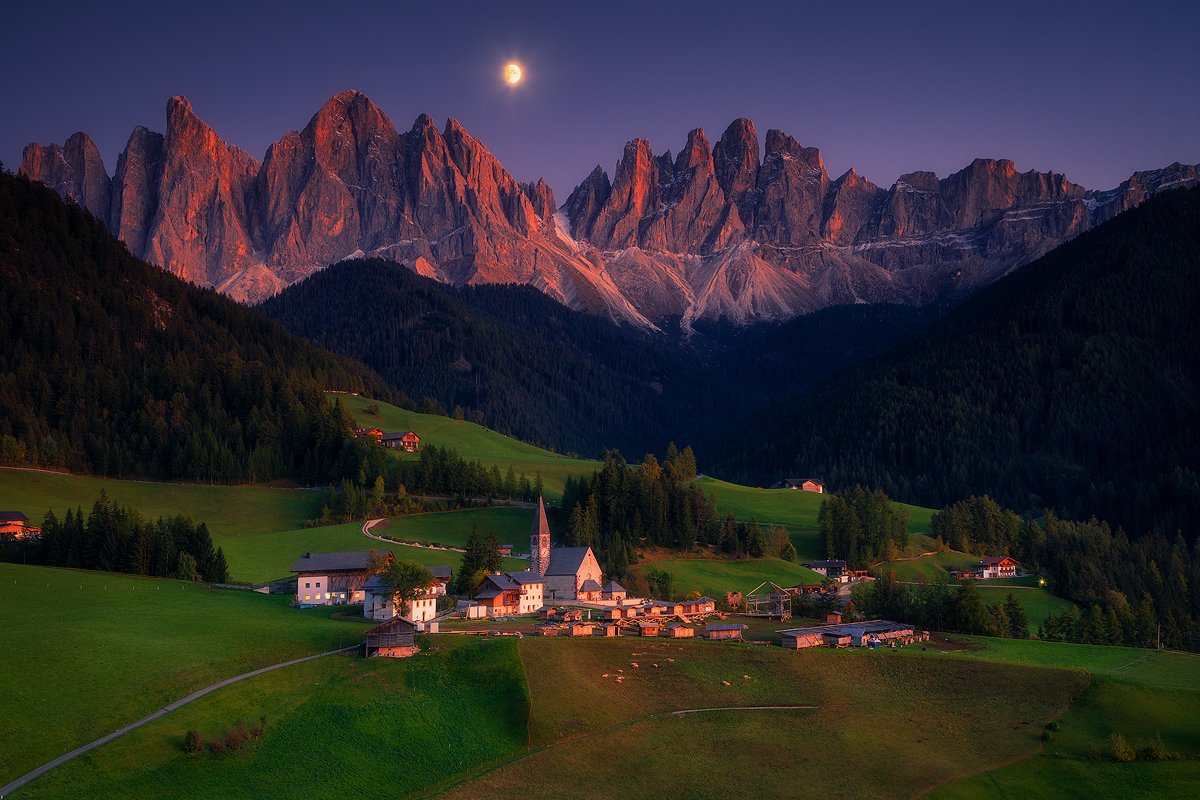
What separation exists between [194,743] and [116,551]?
5763 centimetres

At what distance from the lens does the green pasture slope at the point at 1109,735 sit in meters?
67.1

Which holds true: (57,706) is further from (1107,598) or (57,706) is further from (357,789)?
(1107,598)

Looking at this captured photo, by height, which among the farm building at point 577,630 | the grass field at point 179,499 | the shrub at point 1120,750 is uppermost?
the grass field at point 179,499

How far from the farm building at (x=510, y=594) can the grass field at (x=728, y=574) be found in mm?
19295

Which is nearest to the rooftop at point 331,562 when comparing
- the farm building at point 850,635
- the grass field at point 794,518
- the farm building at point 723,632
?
the farm building at point 723,632

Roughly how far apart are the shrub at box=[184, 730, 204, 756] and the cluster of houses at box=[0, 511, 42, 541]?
6899 centimetres

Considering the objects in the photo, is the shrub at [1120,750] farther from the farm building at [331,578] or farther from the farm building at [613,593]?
the farm building at [331,578]

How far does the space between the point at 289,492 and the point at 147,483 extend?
20.4 metres

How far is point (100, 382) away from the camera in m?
188

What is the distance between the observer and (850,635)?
93688mm

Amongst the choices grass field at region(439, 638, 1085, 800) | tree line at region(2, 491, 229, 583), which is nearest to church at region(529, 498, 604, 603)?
grass field at region(439, 638, 1085, 800)

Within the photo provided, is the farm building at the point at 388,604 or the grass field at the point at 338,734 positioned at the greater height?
the farm building at the point at 388,604

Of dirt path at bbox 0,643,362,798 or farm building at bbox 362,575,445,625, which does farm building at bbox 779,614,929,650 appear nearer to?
farm building at bbox 362,575,445,625

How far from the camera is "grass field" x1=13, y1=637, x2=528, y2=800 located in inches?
2327
